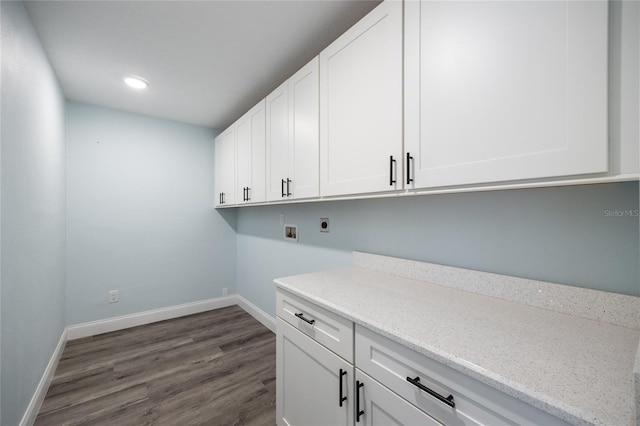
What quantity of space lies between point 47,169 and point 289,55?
6.65 ft

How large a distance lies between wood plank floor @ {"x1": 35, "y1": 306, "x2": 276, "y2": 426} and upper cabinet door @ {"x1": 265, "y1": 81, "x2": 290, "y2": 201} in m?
1.45

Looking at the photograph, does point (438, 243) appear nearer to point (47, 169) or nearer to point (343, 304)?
point (343, 304)

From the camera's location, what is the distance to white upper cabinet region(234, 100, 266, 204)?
88.1 inches

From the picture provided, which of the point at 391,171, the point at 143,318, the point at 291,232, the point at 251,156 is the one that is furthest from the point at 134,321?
the point at 391,171

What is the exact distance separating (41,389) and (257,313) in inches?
70.3

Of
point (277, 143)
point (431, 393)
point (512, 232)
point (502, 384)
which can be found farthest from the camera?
point (277, 143)

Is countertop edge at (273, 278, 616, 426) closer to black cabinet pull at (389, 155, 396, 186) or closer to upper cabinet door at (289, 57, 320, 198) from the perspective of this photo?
black cabinet pull at (389, 155, 396, 186)

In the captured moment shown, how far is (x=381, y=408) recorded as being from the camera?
0.92 meters

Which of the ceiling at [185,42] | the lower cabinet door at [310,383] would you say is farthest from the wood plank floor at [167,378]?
the ceiling at [185,42]

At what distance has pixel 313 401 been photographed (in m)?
1.23

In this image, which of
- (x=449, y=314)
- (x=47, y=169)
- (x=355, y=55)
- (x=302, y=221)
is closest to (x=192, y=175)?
(x=47, y=169)

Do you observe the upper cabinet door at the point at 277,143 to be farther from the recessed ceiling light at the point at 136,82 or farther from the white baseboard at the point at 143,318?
the white baseboard at the point at 143,318

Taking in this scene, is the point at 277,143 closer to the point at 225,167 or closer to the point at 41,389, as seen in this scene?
the point at 225,167

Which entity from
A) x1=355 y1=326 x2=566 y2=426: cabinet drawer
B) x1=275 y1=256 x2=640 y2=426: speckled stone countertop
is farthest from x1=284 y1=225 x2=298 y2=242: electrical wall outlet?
x1=355 y1=326 x2=566 y2=426: cabinet drawer
